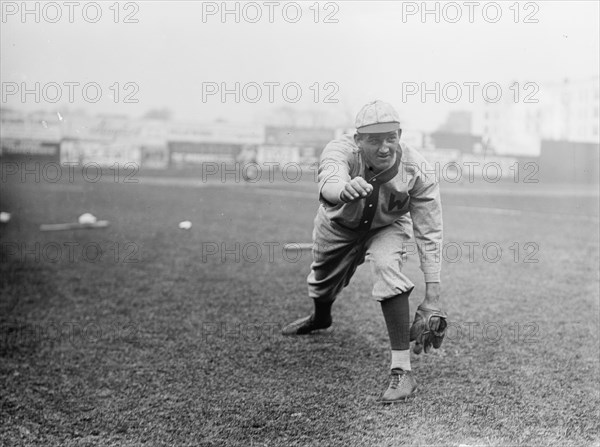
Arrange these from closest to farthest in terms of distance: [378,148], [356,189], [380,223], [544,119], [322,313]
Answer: [356,189], [378,148], [380,223], [322,313], [544,119]

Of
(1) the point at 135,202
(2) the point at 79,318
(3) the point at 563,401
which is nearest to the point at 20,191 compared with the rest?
(1) the point at 135,202

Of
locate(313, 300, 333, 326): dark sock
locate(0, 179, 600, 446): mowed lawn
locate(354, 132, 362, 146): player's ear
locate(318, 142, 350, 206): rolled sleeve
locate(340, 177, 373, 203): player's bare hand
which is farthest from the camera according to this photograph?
locate(313, 300, 333, 326): dark sock

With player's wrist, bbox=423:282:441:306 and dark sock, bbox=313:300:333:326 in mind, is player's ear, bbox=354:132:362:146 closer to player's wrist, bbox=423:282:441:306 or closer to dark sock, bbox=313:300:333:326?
player's wrist, bbox=423:282:441:306

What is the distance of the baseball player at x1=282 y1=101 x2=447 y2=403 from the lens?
2404 millimetres

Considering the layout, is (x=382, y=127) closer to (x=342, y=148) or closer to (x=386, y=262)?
(x=342, y=148)

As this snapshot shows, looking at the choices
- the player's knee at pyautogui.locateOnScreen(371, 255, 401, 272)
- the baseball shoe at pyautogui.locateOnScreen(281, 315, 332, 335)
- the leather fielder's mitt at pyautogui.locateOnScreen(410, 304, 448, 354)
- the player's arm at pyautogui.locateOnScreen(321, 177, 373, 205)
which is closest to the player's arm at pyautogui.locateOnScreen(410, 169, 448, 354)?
the leather fielder's mitt at pyautogui.locateOnScreen(410, 304, 448, 354)

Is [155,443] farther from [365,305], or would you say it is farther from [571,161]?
[571,161]

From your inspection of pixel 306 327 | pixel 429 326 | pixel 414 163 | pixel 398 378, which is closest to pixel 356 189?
pixel 414 163

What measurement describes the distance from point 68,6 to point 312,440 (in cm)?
249

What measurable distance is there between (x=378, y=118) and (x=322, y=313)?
1012 mm

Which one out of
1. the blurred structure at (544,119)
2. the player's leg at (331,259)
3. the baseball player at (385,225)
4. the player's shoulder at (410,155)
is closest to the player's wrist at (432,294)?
the baseball player at (385,225)

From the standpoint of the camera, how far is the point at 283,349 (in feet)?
11.5

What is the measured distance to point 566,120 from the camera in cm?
393

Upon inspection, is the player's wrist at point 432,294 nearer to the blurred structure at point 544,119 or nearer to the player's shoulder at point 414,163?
the player's shoulder at point 414,163
